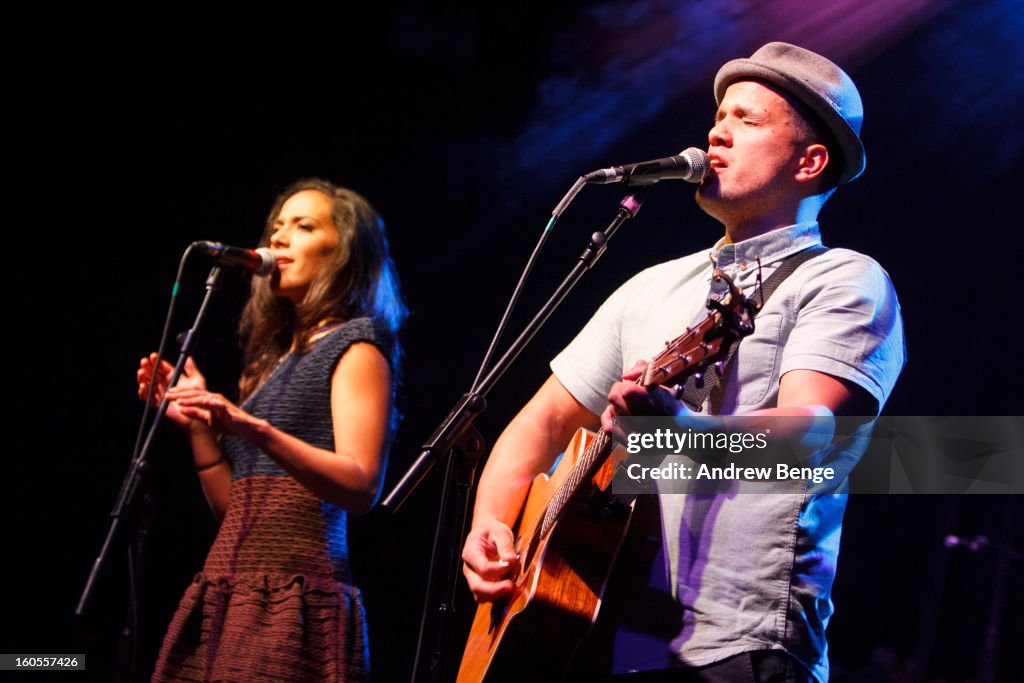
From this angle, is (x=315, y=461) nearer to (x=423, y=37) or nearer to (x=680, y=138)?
(x=680, y=138)

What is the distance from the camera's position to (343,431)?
282 centimetres

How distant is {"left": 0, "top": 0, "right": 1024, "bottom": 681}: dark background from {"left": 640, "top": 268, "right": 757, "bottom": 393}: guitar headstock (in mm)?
2772

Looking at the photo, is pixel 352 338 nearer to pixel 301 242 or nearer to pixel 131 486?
pixel 301 242

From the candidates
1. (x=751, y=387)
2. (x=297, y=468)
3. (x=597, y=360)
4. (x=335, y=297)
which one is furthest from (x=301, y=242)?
(x=751, y=387)

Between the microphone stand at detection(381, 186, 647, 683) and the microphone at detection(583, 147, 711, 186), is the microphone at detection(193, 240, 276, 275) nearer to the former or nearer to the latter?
the microphone stand at detection(381, 186, 647, 683)

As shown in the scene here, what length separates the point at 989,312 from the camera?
4.55 meters

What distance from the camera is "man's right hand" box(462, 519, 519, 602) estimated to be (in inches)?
81.7

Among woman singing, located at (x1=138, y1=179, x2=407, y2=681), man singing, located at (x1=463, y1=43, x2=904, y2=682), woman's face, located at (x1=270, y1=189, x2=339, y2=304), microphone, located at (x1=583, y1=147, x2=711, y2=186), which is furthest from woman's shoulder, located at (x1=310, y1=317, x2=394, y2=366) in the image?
microphone, located at (x1=583, y1=147, x2=711, y2=186)

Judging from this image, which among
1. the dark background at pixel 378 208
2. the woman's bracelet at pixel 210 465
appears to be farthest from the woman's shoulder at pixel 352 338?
the dark background at pixel 378 208

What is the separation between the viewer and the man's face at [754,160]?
224 centimetres

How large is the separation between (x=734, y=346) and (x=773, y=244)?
428mm

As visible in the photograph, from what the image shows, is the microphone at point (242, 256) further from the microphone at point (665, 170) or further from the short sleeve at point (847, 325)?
the short sleeve at point (847, 325)

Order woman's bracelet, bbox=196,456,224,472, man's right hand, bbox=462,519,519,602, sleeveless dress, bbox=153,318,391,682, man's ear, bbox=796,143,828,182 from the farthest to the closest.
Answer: woman's bracelet, bbox=196,456,224,472, sleeveless dress, bbox=153,318,391,682, man's ear, bbox=796,143,828,182, man's right hand, bbox=462,519,519,602

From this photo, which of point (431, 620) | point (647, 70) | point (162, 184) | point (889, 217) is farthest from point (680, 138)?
point (431, 620)
